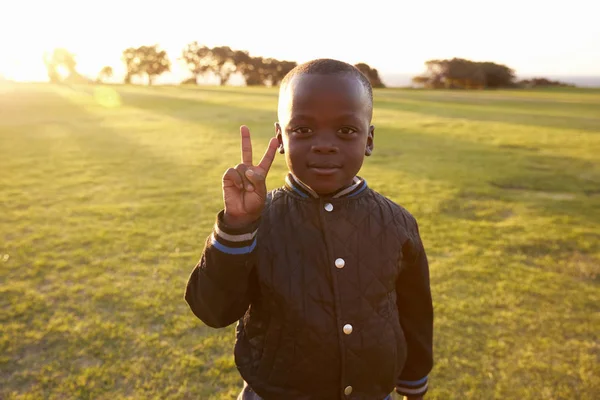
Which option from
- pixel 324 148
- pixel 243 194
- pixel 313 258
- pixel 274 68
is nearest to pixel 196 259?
pixel 313 258

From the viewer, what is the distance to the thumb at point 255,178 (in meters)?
1.45

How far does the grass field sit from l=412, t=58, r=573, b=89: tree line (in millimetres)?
38293

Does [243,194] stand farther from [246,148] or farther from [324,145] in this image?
[324,145]

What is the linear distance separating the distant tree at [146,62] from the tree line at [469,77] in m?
31.2

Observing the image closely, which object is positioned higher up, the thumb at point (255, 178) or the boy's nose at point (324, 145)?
the boy's nose at point (324, 145)

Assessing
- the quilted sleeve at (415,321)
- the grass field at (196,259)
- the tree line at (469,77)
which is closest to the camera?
the quilted sleeve at (415,321)

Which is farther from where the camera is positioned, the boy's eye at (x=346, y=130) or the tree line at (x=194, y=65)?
the tree line at (x=194, y=65)

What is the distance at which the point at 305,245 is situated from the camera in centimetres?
165

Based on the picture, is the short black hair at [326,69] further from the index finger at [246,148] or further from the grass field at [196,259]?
the grass field at [196,259]

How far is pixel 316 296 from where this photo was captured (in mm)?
1620

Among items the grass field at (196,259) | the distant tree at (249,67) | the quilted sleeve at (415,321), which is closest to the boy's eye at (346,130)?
the quilted sleeve at (415,321)

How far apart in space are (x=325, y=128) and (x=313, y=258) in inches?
19.0

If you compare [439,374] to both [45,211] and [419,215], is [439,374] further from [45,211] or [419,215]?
[45,211]

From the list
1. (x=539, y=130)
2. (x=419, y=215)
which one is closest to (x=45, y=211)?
(x=419, y=215)
